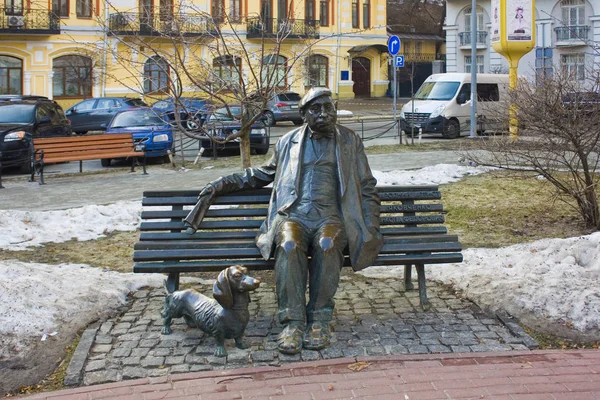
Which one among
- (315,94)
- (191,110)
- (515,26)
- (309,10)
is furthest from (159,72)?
(309,10)

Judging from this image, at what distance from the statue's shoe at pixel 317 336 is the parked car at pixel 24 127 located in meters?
11.3

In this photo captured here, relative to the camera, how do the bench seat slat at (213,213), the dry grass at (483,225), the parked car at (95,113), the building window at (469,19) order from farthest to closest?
1. the building window at (469,19)
2. the parked car at (95,113)
3. the dry grass at (483,225)
4. the bench seat slat at (213,213)

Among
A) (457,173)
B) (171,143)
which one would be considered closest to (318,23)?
(171,143)

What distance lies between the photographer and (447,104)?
2461cm

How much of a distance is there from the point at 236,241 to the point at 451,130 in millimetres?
19120

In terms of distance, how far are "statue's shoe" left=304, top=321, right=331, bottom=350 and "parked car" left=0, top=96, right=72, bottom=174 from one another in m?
11.3

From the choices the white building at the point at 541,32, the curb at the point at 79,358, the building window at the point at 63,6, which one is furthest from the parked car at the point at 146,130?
the white building at the point at 541,32

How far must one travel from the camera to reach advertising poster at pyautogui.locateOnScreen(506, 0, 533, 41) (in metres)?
19.7

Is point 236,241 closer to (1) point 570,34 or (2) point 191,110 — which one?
(2) point 191,110

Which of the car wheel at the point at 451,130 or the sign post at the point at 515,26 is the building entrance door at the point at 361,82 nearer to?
the car wheel at the point at 451,130

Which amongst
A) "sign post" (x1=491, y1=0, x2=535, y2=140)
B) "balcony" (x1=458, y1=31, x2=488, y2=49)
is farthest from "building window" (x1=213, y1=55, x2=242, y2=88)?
"balcony" (x1=458, y1=31, x2=488, y2=49)

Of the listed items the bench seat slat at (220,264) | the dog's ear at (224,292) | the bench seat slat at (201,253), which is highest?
the bench seat slat at (201,253)

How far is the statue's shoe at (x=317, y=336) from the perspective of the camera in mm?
5414

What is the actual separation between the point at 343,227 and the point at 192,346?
1.38 meters
